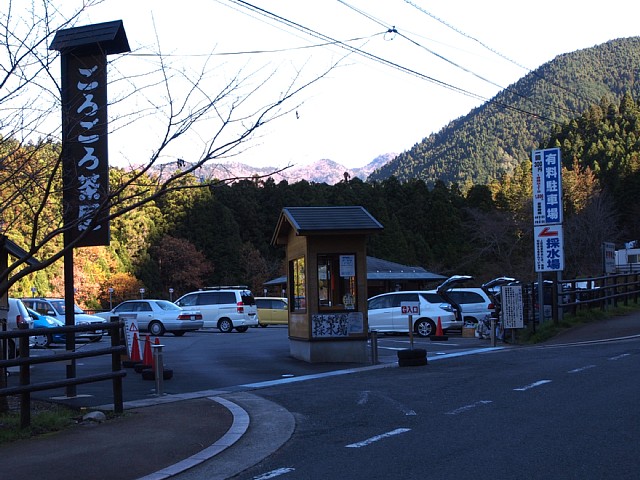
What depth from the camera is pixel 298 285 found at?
18.8 metres

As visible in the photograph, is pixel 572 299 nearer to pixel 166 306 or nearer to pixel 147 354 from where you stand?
pixel 147 354

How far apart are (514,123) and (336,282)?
124 m

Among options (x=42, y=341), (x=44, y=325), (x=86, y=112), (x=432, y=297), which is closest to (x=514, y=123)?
(x=432, y=297)

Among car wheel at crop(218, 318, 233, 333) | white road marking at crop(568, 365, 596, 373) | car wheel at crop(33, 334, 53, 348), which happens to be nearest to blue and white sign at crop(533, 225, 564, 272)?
white road marking at crop(568, 365, 596, 373)

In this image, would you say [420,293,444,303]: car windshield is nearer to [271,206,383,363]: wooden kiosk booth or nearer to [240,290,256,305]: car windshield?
[271,206,383,363]: wooden kiosk booth

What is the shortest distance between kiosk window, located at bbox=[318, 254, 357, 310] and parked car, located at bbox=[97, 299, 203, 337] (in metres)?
15.8

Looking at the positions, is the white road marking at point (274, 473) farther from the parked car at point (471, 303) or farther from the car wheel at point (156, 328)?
the car wheel at point (156, 328)

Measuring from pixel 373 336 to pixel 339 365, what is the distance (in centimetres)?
99

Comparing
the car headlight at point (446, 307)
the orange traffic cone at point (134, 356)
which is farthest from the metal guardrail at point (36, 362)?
the car headlight at point (446, 307)

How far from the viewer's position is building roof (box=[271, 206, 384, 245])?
1728cm

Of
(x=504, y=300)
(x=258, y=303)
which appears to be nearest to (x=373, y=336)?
(x=504, y=300)

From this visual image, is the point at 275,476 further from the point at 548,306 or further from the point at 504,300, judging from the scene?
the point at 548,306

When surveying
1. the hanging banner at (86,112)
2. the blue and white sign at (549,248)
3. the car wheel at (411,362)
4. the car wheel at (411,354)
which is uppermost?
the hanging banner at (86,112)

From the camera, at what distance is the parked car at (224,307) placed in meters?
35.2
